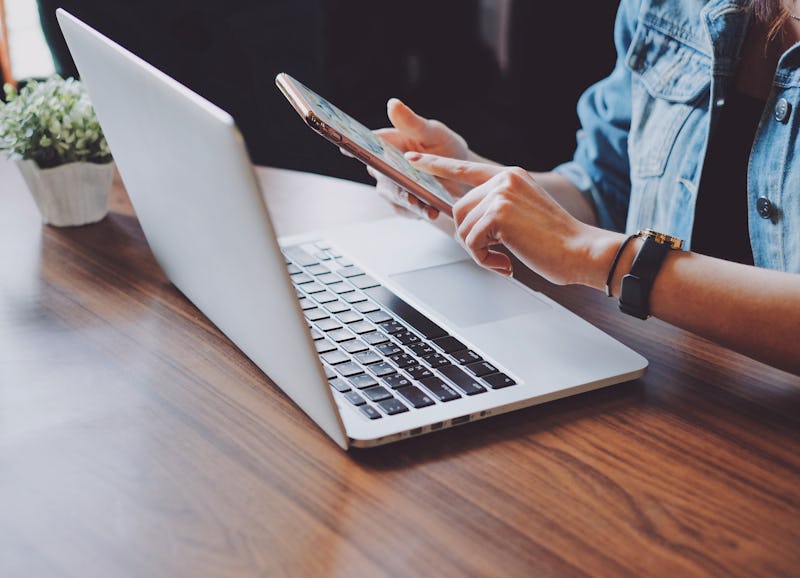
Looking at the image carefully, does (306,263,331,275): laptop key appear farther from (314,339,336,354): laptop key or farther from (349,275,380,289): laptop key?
(314,339,336,354): laptop key

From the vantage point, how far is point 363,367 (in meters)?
0.73

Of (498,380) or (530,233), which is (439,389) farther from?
(530,233)

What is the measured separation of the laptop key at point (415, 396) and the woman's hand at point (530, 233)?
0.20 meters

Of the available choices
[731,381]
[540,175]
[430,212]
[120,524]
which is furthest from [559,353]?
[540,175]

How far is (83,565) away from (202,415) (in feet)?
0.59

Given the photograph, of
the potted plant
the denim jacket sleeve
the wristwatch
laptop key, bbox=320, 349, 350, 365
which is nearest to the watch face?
the wristwatch

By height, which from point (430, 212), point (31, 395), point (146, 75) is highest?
point (146, 75)

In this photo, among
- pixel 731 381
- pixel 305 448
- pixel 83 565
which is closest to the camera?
pixel 83 565

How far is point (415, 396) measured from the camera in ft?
2.24

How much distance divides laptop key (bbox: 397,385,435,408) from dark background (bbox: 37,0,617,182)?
1984 millimetres

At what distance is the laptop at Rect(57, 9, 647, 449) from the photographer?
603 millimetres

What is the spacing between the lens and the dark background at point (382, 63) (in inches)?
99.0

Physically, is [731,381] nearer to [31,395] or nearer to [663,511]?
[663,511]

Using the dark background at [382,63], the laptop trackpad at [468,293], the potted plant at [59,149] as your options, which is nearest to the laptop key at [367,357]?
the laptop trackpad at [468,293]
